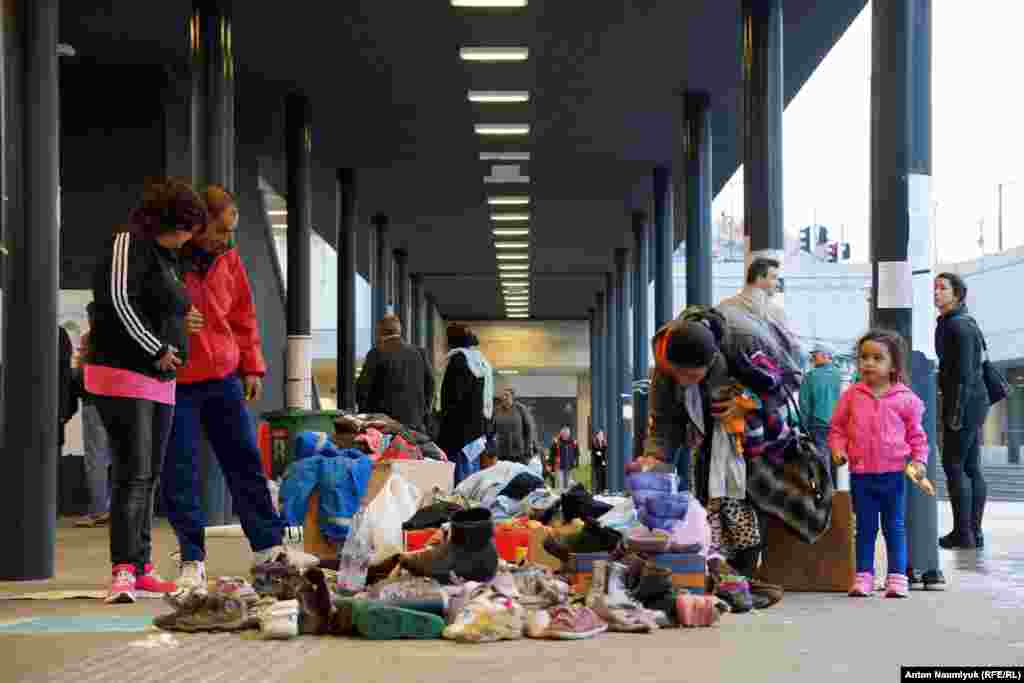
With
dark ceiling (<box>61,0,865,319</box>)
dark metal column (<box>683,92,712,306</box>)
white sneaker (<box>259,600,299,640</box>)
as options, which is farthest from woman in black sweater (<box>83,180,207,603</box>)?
dark metal column (<box>683,92,712,306</box>)

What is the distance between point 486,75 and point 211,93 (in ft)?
18.2

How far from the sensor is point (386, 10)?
51.3 feet

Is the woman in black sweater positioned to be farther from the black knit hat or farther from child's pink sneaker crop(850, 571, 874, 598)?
child's pink sneaker crop(850, 571, 874, 598)

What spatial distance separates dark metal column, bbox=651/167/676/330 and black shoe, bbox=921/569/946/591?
15024mm

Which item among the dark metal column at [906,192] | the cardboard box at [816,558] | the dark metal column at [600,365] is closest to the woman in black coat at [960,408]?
the dark metal column at [906,192]

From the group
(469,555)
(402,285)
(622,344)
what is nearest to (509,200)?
(622,344)

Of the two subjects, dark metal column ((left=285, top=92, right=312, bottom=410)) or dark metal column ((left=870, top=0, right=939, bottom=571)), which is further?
dark metal column ((left=285, top=92, right=312, bottom=410))

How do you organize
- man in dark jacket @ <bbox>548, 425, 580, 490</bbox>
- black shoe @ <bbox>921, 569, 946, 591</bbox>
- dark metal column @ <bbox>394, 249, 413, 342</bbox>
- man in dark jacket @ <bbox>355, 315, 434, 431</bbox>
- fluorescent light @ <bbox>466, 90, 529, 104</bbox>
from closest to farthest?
1. black shoe @ <bbox>921, 569, 946, 591</bbox>
2. man in dark jacket @ <bbox>355, 315, 434, 431</bbox>
3. fluorescent light @ <bbox>466, 90, 529, 104</bbox>
4. dark metal column @ <bbox>394, 249, 413, 342</bbox>
5. man in dark jacket @ <bbox>548, 425, 580, 490</bbox>

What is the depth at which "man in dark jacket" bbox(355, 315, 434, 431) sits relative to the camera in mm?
13180

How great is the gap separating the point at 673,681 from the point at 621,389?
102 feet

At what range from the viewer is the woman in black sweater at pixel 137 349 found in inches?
272

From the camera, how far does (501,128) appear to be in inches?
863

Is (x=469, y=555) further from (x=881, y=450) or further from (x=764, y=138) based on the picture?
(x=764, y=138)

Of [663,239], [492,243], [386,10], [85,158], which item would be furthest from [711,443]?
[492,243]
